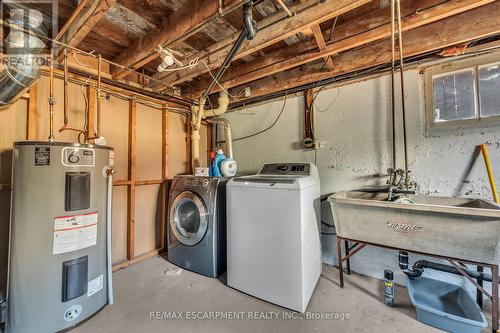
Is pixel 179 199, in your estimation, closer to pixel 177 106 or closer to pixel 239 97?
pixel 177 106

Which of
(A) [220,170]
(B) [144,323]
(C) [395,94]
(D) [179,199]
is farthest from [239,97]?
(B) [144,323]

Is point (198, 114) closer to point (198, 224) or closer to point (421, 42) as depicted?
point (198, 224)

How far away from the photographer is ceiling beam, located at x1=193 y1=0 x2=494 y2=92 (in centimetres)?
133

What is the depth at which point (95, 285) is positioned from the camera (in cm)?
154

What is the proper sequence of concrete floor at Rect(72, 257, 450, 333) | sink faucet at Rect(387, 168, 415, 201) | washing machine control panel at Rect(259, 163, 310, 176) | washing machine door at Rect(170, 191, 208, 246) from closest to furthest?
concrete floor at Rect(72, 257, 450, 333), sink faucet at Rect(387, 168, 415, 201), washing machine control panel at Rect(259, 163, 310, 176), washing machine door at Rect(170, 191, 208, 246)

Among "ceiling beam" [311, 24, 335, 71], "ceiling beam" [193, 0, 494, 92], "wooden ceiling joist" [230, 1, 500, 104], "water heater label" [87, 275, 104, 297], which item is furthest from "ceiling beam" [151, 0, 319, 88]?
"water heater label" [87, 275, 104, 297]

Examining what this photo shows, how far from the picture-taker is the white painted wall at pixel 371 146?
174cm

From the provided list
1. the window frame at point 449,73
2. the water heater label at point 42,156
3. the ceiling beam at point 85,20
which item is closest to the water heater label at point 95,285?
the water heater label at point 42,156

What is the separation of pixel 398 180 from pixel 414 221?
675 millimetres

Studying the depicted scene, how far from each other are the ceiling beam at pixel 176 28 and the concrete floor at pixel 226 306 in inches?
83.9

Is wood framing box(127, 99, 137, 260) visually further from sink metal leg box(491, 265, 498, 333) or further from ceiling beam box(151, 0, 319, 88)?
sink metal leg box(491, 265, 498, 333)

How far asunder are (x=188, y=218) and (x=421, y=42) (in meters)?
2.88

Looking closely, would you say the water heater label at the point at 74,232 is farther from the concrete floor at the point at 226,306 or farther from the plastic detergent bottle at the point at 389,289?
the plastic detergent bottle at the point at 389,289

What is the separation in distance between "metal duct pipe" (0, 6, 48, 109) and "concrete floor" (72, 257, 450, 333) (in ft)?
5.70
